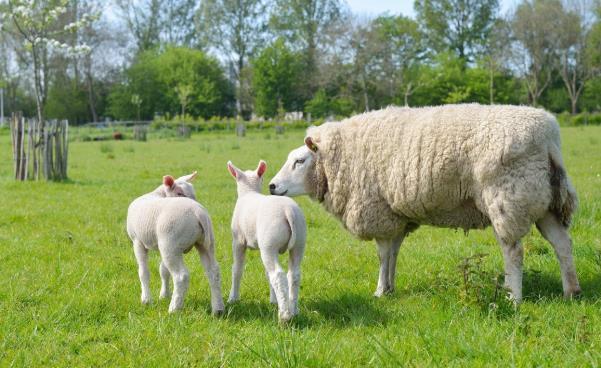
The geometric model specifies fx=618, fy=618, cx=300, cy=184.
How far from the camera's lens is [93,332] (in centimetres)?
405

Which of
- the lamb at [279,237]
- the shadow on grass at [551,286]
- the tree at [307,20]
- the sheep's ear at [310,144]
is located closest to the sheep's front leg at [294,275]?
the lamb at [279,237]

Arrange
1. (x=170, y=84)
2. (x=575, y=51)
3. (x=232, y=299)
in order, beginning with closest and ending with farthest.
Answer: (x=232, y=299), (x=575, y=51), (x=170, y=84)

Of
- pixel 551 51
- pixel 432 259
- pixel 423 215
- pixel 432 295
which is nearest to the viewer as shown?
pixel 432 295

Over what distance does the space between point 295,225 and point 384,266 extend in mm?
1370

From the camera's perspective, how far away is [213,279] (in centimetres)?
439

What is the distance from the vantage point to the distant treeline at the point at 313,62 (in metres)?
56.8

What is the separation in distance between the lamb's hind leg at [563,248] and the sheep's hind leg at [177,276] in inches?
110

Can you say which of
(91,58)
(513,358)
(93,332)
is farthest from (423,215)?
(91,58)

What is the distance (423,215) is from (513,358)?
6.54 feet

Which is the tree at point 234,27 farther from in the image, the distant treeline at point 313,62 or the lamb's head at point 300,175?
the lamb's head at point 300,175

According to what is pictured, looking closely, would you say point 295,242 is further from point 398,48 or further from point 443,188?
point 398,48

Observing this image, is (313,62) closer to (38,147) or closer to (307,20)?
(307,20)

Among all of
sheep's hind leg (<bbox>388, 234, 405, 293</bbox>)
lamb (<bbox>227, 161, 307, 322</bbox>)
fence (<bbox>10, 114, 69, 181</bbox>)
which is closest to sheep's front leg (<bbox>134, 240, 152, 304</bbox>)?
lamb (<bbox>227, 161, 307, 322</bbox>)

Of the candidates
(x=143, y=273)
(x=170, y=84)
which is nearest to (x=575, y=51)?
(x=170, y=84)
